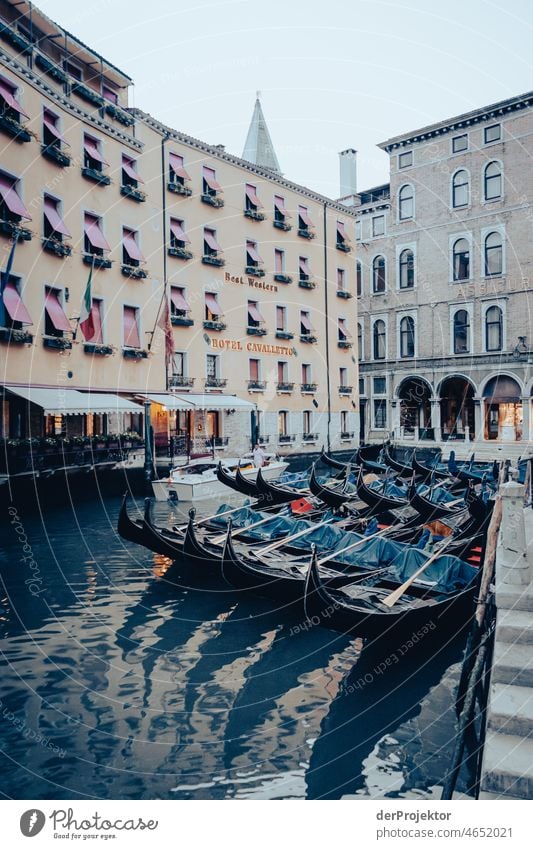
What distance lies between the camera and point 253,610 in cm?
673

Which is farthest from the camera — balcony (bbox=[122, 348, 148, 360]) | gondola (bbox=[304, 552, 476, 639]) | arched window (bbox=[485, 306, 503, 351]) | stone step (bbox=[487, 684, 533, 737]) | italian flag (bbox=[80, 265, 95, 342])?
arched window (bbox=[485, 306, 503, 351])

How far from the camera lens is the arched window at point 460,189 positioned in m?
20.6

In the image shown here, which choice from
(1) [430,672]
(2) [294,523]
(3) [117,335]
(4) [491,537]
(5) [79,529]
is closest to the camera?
(4) [491,537]

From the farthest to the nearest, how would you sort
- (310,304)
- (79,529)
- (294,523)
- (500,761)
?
(310,304) < (79,529) < (294,523) < (500,761)

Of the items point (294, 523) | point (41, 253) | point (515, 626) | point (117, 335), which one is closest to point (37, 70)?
point (41, 253)

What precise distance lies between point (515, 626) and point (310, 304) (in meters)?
17.7

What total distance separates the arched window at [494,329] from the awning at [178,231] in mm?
10412

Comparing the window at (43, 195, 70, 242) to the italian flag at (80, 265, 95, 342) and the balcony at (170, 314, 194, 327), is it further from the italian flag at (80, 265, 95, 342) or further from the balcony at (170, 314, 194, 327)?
the balcony at (170, 314, 194, 327)

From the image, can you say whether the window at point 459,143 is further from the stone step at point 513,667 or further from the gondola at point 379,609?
the stone step at point 513,667

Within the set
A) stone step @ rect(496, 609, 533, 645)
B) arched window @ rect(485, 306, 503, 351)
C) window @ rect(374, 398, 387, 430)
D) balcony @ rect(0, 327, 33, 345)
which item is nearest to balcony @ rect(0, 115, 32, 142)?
balcony @ rect(0, 327, 33, 345)

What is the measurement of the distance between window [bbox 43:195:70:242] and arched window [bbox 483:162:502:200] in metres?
13.9

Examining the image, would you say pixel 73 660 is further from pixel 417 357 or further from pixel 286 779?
pixel 417 357

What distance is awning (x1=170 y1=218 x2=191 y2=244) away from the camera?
1620 centimetres
